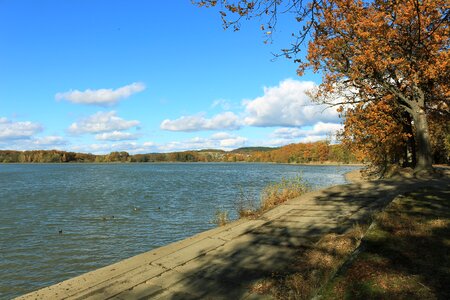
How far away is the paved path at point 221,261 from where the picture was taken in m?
5.93

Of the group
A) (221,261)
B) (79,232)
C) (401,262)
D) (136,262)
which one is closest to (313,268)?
(401,262)

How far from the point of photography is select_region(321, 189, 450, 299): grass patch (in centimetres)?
407

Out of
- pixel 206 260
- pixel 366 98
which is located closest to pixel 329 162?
pixel 366 98

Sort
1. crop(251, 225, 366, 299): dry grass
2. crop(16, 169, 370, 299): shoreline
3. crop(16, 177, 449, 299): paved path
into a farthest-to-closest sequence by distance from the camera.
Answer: crop(16, 169, 370, 299): shoreline → crop(16, 177, 449, 299): paved path → crop(251, 225, 366, 299): dry grass

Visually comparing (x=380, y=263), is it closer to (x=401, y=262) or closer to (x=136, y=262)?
(x=401, y=262)

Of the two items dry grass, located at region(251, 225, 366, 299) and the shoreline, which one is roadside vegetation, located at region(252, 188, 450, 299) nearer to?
dry grass, located at region(251, 225, 366, 299)

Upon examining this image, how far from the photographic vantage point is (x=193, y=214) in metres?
20.3

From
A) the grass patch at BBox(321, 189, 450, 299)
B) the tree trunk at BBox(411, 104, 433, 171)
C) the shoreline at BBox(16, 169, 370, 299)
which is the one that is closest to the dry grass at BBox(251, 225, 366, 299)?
the grass patch at BBox(321, 189, 450, 299)

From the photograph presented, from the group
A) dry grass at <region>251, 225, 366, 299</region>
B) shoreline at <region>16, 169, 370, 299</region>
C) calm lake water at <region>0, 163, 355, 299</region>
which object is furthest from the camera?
calm lake water at <region>0, 163, 355, 299</region>

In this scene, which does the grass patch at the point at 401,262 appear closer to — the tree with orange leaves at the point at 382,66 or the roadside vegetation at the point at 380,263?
the roadside vegetation at the point at 380,263

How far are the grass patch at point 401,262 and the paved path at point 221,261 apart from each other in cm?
135

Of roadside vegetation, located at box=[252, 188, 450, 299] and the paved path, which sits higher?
roadside vegetation, located at box=[252, 188, 450, 299]

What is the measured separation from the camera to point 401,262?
16.2ft

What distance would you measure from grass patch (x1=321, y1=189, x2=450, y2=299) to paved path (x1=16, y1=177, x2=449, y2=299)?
1348 millimetres
